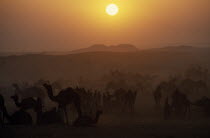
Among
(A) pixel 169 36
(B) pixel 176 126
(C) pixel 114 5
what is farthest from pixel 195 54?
(B) pixel 176 126

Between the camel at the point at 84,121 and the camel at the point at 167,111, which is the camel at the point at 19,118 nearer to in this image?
the camel at the point at 84,121

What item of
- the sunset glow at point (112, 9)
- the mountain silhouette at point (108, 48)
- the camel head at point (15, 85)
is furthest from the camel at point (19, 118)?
the sunset glow at point (112, 9)

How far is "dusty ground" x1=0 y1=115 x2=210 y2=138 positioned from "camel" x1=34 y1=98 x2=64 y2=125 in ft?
0.98

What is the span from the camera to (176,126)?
425 inches

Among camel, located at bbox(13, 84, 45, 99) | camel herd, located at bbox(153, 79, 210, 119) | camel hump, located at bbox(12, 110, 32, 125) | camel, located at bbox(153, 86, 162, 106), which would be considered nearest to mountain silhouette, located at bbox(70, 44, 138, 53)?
camel herd, located at bbox(153, 79, 210, 119)

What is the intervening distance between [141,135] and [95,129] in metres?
1.30

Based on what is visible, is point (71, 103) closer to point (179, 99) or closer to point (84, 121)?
point (84, 121)

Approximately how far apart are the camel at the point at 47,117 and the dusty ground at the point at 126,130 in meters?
0.30

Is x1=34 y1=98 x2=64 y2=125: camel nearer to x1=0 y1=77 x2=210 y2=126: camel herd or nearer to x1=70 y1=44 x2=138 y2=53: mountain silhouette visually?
x1=0 y1=77 x2=210 y2=126: camel herd

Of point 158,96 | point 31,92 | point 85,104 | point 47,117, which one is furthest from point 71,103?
point 158,96

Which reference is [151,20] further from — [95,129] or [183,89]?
[95,129]

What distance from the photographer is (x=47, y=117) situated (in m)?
10.8

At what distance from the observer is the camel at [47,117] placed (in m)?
10.7

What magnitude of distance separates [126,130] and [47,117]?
2.23 meters
